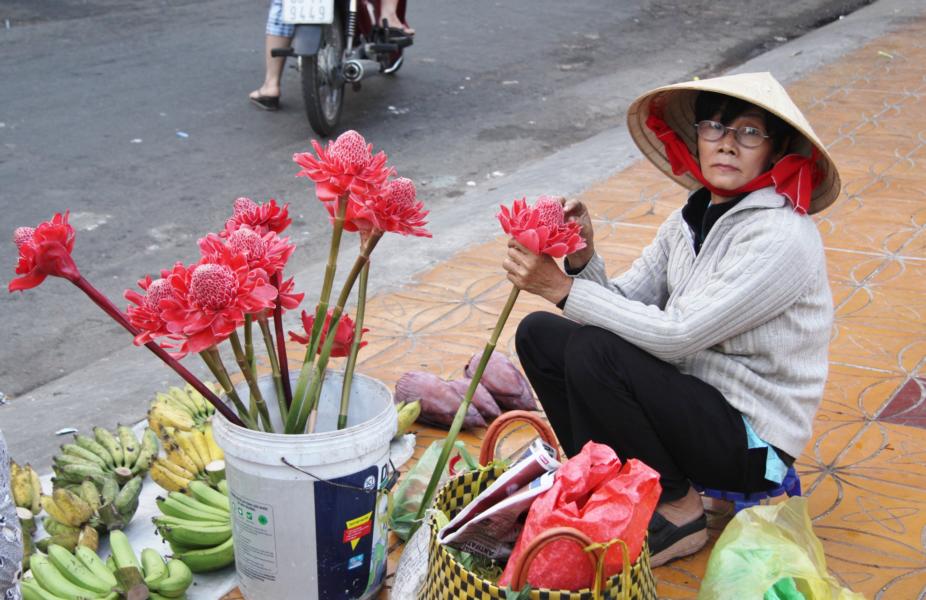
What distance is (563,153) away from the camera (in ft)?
20.5

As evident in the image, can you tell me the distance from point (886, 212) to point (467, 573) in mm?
3858

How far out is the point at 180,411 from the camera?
9.91ft

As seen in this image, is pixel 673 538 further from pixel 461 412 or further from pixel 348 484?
pixel 348 484

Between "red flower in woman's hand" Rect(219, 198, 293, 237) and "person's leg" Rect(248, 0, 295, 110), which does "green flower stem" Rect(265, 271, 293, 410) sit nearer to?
"red flower in woman's hand" Rect(219, 198, 293, 237)

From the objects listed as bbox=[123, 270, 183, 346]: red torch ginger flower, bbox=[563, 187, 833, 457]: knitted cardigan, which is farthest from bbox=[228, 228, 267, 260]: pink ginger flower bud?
bbox=[563, 187, 833, 457]: knitted cardigan

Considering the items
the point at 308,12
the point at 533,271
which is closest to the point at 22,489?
the point at 533,271

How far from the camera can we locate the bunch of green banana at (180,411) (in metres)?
2.93

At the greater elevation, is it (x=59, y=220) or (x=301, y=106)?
→ (x=59, y=220)

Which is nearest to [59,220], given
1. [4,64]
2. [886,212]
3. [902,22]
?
[886,212]

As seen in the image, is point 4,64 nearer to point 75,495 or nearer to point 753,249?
point 75,495

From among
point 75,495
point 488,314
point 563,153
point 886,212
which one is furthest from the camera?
point 563,153

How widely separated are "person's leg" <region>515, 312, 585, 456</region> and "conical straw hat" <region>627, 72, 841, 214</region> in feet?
1.57

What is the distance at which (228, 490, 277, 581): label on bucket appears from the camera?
2.14 metres

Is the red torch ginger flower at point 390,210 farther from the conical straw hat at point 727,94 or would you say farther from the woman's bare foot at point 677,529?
the woman's bare foot at point 677,529
